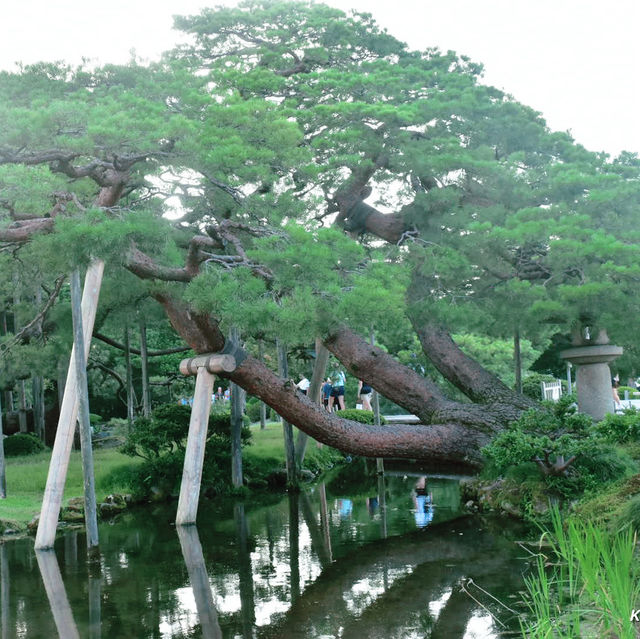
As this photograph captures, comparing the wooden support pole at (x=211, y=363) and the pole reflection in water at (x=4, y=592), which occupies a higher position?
the wooden support pole at (x=211, y=363)

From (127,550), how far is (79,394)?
1884 mm

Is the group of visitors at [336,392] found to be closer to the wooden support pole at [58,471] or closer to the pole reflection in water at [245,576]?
the pole reflection in water at [245,576]

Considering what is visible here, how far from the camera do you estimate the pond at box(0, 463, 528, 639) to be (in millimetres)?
5836

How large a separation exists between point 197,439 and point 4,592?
3.40 meters

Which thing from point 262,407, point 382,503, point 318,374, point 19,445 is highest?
point 318,374

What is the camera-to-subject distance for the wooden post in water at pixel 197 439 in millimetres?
10344

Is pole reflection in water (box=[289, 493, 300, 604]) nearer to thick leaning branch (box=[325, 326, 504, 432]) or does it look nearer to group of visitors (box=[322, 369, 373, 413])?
thick leaning branch (box=[325, 326, 504, 432])

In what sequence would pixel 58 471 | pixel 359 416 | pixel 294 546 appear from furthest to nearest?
pixel 359 416 → pixel 58 471 → pixel 294 546

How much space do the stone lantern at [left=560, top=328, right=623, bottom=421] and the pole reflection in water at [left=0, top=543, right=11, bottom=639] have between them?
823 centimetres

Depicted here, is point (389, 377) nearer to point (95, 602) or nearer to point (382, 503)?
point (382, 503)

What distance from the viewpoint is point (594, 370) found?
12.3 m

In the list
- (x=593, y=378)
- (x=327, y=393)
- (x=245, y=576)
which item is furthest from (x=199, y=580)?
(x=327, y=393)

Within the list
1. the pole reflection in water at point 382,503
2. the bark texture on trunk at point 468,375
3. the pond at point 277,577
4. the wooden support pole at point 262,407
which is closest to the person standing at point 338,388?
the wooden support pole at point 262,407

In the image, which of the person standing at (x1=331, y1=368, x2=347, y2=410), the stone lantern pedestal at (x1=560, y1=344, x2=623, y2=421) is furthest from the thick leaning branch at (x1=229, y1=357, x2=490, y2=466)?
the person standing at (x1=331, y1=368, x2=347, y2=410)
